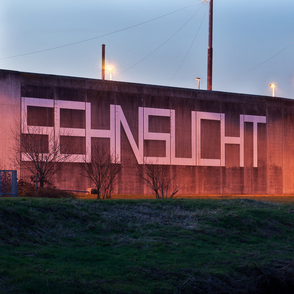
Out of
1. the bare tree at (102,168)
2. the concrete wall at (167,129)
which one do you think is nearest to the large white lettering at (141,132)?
the concrete wall at (167,129)

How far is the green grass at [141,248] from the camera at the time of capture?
9.95 m

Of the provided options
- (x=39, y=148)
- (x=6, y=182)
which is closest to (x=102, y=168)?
(x=39, y=148)

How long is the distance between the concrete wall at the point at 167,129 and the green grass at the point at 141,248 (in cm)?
1328

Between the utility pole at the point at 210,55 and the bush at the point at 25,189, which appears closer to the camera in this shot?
the bush at the point at 25,189

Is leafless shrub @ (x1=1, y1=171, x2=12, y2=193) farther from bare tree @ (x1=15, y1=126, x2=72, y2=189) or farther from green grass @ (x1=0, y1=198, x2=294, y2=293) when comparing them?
green grass @ (x1=0, y1=198, x2=294, y2=293)

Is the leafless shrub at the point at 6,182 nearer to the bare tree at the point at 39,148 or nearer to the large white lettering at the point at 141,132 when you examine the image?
the bare tree at the point at 39,148

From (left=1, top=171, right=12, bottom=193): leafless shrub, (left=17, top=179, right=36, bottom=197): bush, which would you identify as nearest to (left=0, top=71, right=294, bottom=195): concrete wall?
(left=17, top=179, right=36, bottom=197): bush

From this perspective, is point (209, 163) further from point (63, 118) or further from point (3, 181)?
point (3, 181)

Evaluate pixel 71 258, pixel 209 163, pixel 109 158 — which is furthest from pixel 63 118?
pixel 71 258

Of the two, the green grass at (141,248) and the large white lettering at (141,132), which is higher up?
the large white lettering at (141,132)

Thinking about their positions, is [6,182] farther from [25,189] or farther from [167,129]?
[167,129]

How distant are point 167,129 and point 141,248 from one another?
21.7 metres

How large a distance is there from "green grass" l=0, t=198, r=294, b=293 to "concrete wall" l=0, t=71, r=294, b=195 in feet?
43.6

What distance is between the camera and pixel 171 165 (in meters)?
34.0
